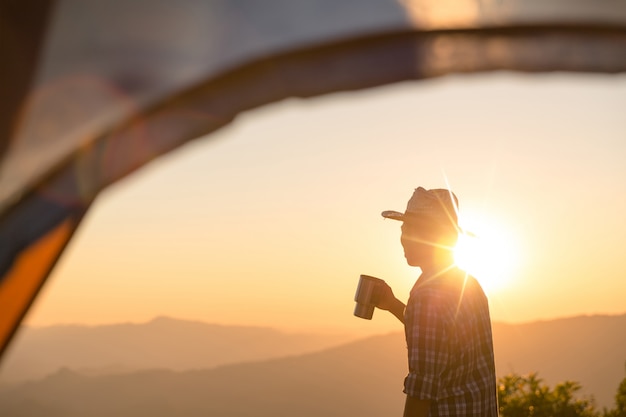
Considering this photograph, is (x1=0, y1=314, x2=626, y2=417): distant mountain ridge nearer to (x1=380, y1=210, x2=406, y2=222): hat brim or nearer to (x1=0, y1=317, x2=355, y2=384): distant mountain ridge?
(x1=0, y1=317, x2=355, y2=384): distant mountain ridge

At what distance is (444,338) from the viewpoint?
1708 mm

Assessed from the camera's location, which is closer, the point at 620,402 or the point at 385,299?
the point at 385,299

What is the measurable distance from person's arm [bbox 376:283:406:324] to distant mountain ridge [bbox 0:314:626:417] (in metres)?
70.9

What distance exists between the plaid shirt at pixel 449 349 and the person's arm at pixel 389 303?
22.2 inches

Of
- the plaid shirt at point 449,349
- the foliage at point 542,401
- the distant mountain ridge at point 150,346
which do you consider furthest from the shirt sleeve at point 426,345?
the distant mountain ridge at point 150,346

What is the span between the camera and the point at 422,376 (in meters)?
1.67

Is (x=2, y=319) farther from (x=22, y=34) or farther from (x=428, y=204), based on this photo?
(x=428, y=204)

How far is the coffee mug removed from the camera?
94.3 inches

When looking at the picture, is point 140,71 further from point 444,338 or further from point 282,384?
point 282,384

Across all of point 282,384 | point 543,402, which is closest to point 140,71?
point 543,402

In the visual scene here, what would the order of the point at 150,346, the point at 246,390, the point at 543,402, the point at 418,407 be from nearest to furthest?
the point at 418,407, the point at 543,402, the point at 246,390, the point at 150,346

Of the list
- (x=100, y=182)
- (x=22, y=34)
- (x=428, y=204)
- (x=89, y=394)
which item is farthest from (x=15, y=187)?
(x=89, y=394)

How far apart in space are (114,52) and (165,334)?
12150cm

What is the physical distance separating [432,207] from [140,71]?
4.28 ft
